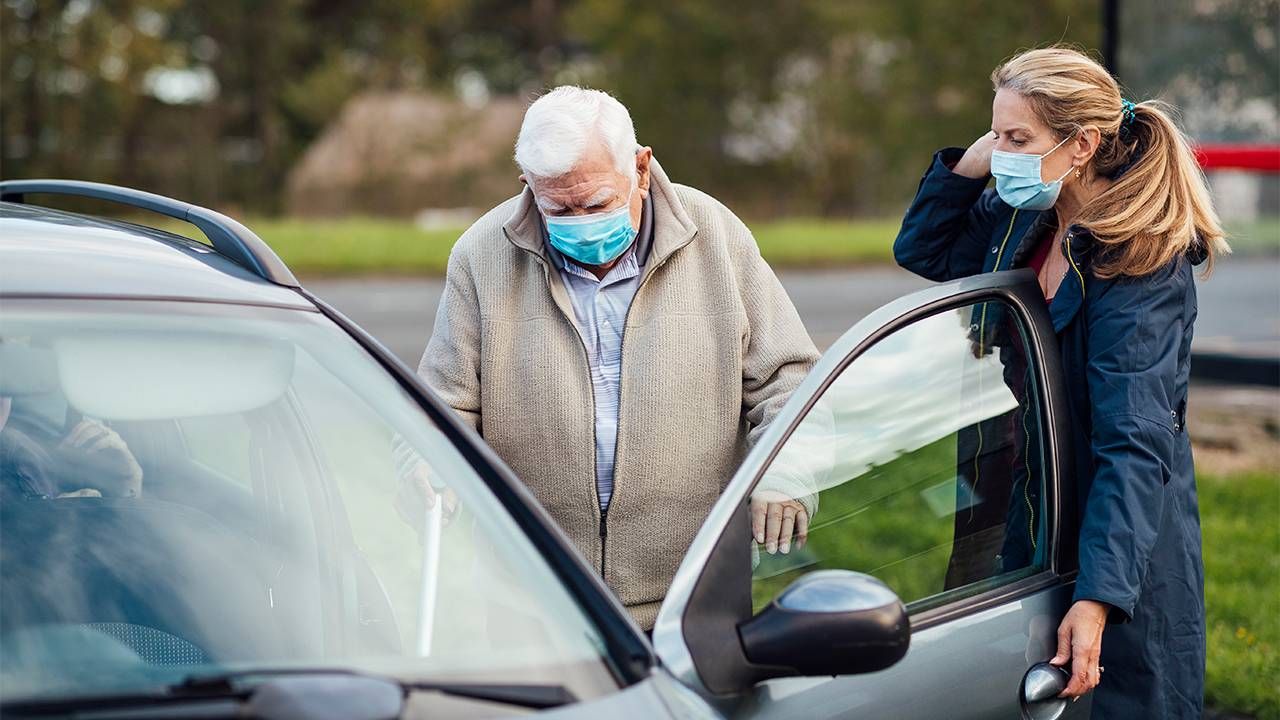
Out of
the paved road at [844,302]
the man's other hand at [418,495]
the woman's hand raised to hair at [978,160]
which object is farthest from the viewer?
the paved road at [844,302]

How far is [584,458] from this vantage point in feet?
9.37

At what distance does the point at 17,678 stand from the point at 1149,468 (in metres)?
1.80

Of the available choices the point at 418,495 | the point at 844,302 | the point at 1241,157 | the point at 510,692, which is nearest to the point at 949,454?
the point at 418,495

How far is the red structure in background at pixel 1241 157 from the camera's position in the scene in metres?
8.33

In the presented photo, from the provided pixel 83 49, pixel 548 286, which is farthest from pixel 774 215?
pixel 548 286

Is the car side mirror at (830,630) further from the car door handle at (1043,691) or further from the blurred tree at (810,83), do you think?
the blurred tree at (810,83)

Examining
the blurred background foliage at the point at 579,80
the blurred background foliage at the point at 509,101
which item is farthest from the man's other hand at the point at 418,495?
the blurred background foliage at the point at 579,80

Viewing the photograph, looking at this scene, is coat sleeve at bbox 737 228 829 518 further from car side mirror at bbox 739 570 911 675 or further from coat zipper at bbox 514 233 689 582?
car side mirror at bbox 739 570 911 675

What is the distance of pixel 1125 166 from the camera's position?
2938mm

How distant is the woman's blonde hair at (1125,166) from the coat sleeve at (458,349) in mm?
1141

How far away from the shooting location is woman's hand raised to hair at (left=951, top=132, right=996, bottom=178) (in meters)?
3.08

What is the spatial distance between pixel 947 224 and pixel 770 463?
118 cm

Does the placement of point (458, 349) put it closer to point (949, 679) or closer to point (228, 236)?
point (228, 236)

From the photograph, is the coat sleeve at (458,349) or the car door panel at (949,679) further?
the coat sleeve at (458,349)
